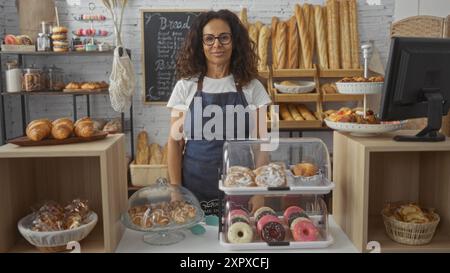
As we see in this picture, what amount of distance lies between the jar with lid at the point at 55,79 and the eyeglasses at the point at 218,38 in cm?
230

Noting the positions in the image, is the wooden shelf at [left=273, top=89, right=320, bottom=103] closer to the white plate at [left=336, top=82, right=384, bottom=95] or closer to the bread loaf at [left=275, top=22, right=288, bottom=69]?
the bread loaf at [left=275, top=22, right=288, bottom=69]

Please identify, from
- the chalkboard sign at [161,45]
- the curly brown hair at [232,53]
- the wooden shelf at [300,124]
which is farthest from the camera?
the chalkboard sign at [161,45]

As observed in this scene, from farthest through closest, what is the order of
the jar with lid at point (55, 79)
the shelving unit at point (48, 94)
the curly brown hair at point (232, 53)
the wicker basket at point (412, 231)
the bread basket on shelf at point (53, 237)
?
the jar with lid at point (55, 79) → the shelving unit at point (48, 94) → the curly brown hair at point (232, 53) → the wicker basket at point (412, 231) → the bread basket on shelf at point (53, 237)

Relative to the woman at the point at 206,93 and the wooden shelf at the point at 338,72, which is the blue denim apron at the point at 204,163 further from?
the wooden shelf at the point at 338,72

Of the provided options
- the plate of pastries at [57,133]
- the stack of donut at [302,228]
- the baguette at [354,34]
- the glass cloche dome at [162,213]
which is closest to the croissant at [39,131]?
the plate of pastries at [57,133]

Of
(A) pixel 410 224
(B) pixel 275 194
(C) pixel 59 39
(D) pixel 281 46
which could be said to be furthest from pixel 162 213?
(C) pixel 59 39

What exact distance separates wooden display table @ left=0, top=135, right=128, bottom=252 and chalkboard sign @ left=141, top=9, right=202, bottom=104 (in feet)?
7.90

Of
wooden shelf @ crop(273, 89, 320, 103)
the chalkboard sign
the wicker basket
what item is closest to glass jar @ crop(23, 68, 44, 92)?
the chalkboard sign

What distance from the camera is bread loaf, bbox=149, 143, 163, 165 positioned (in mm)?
3886

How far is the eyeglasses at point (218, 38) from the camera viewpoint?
74.1 inches

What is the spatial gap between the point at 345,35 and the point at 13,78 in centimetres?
277

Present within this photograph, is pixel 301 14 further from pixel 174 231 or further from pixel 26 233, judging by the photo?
pixel 26 233

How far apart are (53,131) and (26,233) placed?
333 mm

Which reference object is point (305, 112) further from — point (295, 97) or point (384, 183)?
point (384, 183)
